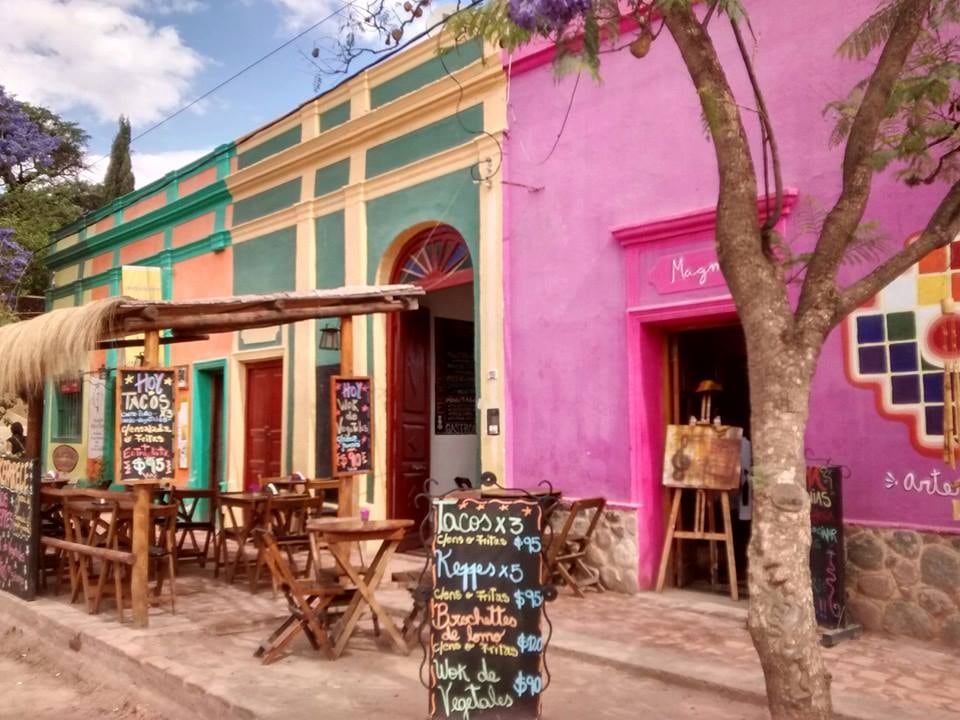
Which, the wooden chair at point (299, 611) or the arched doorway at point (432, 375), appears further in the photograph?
the arched doorway at point (432, 375)

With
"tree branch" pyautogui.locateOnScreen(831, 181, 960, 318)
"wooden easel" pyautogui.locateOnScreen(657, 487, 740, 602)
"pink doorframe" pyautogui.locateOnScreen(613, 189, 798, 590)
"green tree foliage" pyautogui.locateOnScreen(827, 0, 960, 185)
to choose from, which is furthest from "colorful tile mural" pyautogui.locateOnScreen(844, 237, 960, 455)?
"tree branch" pyautogui.locateOnScreen(831, 181, 960, 318)

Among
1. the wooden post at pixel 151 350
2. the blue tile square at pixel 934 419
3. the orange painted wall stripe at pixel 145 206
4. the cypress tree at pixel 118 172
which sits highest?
the cypress tree at pixel 118 172

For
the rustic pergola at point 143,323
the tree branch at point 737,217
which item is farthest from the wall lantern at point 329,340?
the tree branch at point 737,217

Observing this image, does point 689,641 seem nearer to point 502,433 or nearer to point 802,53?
point 502,433

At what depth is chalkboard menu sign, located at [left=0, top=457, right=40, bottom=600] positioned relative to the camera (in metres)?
7.61

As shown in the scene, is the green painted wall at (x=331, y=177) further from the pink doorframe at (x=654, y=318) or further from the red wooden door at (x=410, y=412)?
the pink doorframe at (x=654, y=318)

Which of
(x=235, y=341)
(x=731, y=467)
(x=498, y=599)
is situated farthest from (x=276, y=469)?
(x=498, y=599)

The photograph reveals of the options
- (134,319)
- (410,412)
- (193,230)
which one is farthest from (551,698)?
(193,230)

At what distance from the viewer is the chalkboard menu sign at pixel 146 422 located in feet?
21.3

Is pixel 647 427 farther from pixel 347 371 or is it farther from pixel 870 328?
pixel 347 371

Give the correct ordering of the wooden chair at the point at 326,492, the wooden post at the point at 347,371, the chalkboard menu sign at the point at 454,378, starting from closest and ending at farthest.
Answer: the wooden post at the point at 347,371
the wooden chair at the point at 326,492
the chalkboard menu sign at the point at 454,378

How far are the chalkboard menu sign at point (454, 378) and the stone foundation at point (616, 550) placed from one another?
326 cm

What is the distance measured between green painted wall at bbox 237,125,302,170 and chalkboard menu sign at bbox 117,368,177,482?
6040 millimetres

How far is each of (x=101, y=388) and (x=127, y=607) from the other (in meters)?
9.70
